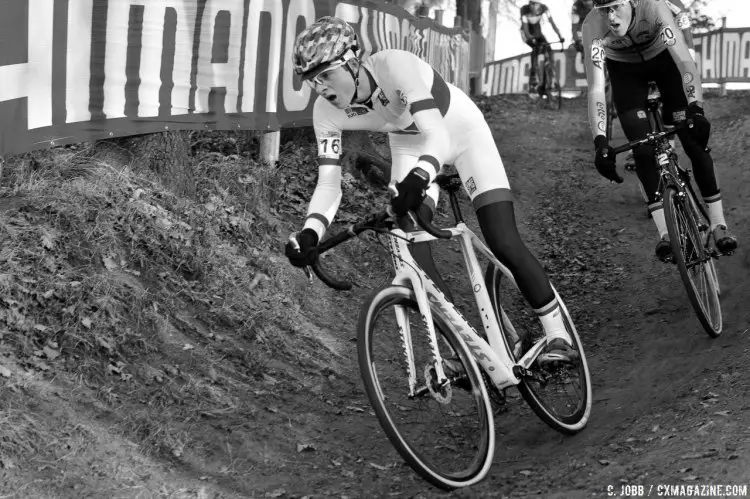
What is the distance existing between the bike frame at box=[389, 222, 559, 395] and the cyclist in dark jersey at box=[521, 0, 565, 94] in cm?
1570

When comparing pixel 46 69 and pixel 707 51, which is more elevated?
pixel 707 51

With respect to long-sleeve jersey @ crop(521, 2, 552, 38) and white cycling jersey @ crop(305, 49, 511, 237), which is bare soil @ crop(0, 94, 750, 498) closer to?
white cycling jersey @ crop(305, 49, 511, 237)

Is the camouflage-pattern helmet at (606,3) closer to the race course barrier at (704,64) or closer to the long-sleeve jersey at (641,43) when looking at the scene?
the long-sleeve jersey at (641,43)

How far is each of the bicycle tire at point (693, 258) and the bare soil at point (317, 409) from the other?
194mm

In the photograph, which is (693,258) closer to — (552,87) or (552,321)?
(552,321)

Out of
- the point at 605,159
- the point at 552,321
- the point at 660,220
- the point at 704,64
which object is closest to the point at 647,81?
the point at 660,220

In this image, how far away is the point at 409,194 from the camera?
13.9ft

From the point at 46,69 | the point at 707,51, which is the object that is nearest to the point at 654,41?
the point at 46,69

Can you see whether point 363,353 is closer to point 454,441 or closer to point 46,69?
point 454,441

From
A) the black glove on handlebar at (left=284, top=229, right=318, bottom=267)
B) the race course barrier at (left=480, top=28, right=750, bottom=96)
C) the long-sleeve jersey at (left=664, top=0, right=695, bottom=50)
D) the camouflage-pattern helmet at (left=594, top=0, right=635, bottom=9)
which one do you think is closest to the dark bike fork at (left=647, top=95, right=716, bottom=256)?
the long-sleeve jersey at (left=664, top=0, right=695, bottom=50)

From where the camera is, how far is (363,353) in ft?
14.2

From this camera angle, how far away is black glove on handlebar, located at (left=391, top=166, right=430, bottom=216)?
13.9 ft

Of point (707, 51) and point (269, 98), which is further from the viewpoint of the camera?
point (707, 51)

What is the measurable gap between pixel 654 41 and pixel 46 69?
4.65 m
